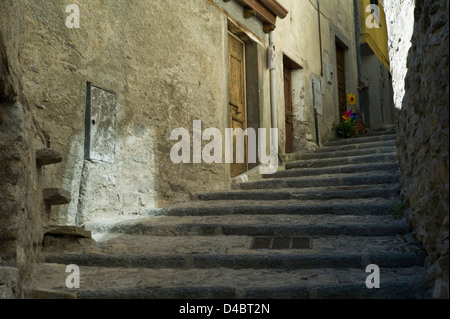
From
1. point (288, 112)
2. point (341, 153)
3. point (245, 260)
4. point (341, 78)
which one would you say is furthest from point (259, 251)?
point (341, 78)

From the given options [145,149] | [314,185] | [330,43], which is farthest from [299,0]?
[145,149]

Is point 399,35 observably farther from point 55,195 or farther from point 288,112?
point 288,112

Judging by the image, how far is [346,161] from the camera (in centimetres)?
612

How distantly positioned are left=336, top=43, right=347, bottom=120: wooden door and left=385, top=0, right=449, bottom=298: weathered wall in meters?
7.84

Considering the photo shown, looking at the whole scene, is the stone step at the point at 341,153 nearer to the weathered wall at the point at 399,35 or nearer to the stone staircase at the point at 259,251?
the stone staircase at the point at 259,251

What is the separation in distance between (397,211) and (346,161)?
2551 mm

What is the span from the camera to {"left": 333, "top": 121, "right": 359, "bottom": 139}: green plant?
951 cm

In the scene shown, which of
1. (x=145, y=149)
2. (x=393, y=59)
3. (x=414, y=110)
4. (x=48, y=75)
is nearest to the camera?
(x=414, y=110)

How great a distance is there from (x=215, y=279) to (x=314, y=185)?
272 cm

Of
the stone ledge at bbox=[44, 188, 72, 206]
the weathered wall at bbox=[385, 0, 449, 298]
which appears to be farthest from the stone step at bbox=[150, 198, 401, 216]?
the stone ledge at bbox=[44, 188, 72, 206]

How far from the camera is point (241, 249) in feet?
10.7

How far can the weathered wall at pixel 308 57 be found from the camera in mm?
8172

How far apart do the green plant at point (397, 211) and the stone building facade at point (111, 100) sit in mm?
2284
